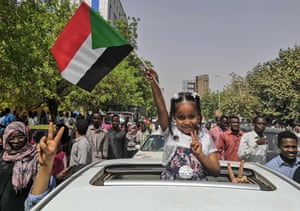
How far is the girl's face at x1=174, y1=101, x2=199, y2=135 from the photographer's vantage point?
2.73 meters

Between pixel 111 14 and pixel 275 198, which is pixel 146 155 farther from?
pixel 111 14

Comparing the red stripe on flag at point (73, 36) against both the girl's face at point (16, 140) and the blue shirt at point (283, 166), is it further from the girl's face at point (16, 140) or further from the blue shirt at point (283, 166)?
the blue shirt at point (283, 166)

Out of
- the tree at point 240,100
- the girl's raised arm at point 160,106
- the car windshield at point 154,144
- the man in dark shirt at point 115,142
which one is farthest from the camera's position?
the tree at point 240,100

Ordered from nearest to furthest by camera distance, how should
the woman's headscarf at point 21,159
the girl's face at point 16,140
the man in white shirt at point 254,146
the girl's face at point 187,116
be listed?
the girl's face at point 187,116 → the woman's headscarf at point 21,159 → the girl's face at point 16,140 → the man in white shirt at point 254,146

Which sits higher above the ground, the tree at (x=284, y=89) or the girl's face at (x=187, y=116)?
the tree at (x=284, y=89)

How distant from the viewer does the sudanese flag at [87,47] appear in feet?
14.1

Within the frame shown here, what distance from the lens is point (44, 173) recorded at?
103 inches

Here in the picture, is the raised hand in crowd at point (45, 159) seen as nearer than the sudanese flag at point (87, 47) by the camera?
Yes

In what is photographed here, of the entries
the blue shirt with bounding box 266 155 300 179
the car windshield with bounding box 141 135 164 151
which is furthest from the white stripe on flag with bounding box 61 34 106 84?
the car windshield with bounding box 141 135 164 151

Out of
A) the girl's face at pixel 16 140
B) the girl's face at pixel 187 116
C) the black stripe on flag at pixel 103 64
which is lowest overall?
the girl's face at pixel 16 140

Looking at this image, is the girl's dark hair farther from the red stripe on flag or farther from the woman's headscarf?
the red stripe on flag

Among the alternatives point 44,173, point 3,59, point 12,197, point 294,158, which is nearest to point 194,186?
point 44,173

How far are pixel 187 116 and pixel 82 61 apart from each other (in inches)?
76.0

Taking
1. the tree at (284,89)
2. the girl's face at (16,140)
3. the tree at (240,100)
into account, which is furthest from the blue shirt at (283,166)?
the tree at (240,100)
